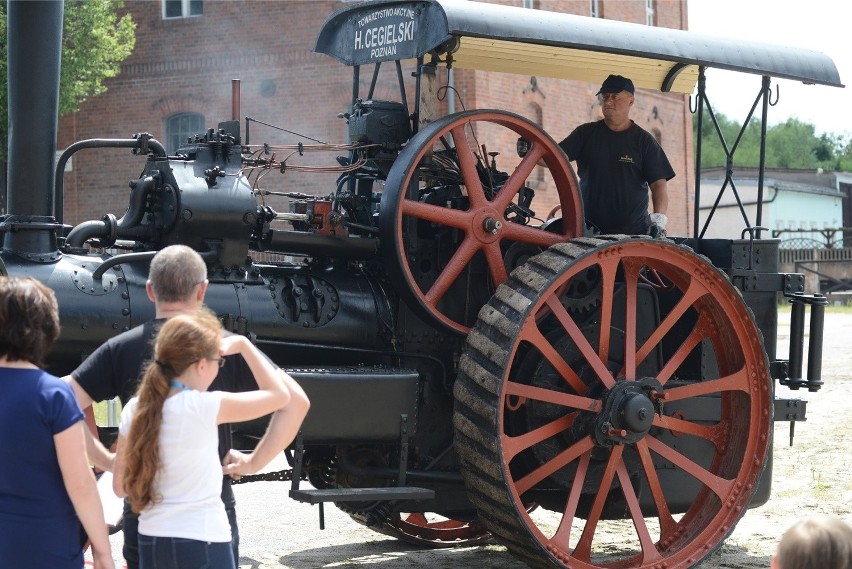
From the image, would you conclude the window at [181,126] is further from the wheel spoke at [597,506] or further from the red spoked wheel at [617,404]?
the wheel spoke at [597,506]

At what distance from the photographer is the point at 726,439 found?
6516 mm

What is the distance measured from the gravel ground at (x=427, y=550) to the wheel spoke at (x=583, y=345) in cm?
129

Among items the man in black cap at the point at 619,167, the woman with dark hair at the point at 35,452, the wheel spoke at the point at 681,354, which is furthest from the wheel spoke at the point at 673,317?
the woman with dark hair at the point at 35,452

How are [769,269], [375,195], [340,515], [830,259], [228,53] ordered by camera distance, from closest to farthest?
1. [375,195]
2. [769,269]
3. [340,515]
4. [228,53]
5. [830,259]

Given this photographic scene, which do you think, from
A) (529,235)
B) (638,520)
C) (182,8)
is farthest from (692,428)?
(182,8)

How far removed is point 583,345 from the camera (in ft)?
19.4

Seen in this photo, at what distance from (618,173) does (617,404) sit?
1.52 metres

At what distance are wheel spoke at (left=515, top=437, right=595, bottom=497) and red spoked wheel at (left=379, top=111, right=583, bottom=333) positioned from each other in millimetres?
735

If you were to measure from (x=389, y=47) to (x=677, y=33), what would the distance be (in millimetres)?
1466

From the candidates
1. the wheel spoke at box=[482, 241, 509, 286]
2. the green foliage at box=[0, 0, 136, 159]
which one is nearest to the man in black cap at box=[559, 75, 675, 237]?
the wheel spoke at box=[482, 241, 509, 286]

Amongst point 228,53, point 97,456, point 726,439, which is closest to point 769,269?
point 726,439

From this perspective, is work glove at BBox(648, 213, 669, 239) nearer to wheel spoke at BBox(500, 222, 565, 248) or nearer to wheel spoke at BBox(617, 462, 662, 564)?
wheel spoke at BBox(500, 222, 565, 248)

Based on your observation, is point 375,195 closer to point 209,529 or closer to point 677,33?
point 677,33

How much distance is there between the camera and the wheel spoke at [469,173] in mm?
5961
